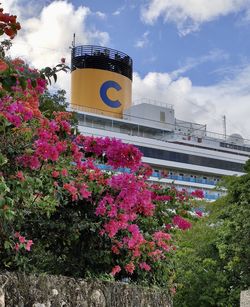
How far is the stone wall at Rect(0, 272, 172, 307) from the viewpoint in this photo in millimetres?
4664

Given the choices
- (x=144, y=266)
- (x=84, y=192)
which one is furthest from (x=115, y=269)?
(x=84, y=192)

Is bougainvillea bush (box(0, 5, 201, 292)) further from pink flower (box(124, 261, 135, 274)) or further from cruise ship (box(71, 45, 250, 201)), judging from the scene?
cruise ship (box(71, 45, 250, 201))

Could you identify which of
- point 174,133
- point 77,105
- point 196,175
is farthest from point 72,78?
point 196,175

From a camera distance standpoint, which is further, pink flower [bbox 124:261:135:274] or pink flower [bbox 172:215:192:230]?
pink flower [bbox 172:215:192:230]

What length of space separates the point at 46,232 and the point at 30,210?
100 cm

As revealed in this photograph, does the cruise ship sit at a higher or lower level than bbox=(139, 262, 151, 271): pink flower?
higher

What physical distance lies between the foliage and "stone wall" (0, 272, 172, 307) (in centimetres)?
1050

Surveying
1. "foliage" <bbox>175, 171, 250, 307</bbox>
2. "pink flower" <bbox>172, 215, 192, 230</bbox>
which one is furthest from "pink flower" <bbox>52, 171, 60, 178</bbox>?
"foliage" <bbox>175, 171, 250, 307</bbox>

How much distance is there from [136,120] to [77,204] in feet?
166

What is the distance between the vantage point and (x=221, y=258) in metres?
18.5

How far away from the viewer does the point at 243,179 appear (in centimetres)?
1908

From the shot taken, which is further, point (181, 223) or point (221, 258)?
point (221, 258)

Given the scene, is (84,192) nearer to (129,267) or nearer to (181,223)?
(129,267)

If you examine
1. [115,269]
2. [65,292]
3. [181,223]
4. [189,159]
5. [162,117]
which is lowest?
[65,292]
